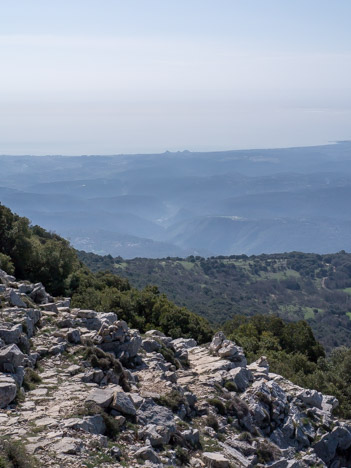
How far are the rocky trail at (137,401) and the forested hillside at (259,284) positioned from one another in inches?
2729

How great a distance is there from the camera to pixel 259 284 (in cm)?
14975

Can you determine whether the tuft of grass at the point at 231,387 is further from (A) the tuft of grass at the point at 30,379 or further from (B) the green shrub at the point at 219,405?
(A) the tuft of grass at the point at 30,379

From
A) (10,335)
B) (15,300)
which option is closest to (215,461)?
(10,335)

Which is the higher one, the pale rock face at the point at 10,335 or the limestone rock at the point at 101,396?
the pale rock face at the point at 10,335

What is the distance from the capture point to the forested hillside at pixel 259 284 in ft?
368

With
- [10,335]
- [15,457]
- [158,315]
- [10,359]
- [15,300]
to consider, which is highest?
[15,300]

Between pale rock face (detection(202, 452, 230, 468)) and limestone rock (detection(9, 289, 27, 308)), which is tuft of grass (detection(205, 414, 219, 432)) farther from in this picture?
limestone rock (detection(9, 289, 27, 308))

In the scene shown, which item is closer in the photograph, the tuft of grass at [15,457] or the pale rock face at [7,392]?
the tuft of grass at [15,457]

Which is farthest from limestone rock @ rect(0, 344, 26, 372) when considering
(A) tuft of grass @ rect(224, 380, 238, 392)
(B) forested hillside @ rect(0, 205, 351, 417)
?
(A) tuft of grass @ rect(224, 380, 238, 392)

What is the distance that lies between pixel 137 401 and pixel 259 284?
444 feet

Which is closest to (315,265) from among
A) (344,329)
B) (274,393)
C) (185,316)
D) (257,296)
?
(257,296)

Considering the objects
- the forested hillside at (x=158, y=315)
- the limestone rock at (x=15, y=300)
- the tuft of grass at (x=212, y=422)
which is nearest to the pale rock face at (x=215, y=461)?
the tuft of grass at (x=212, y=422)

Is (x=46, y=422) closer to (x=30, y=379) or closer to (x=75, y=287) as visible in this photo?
(x=30, y=379)

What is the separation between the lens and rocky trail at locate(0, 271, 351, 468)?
14.2m
